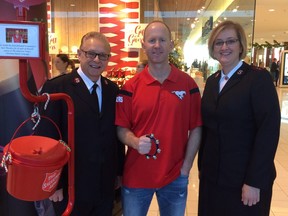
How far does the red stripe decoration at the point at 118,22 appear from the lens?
24.5 feet

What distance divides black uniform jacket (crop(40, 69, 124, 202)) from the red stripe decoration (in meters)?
5.89

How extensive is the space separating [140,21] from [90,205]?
6595 millimetres

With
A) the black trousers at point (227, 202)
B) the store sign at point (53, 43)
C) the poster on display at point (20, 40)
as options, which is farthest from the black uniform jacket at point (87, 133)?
the store sign at point (53, 43)

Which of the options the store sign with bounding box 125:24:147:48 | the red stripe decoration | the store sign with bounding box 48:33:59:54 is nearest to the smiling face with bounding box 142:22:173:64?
the store sign with bounding box 125:24:147:48

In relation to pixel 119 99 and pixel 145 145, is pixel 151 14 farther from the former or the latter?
pixel 145 145

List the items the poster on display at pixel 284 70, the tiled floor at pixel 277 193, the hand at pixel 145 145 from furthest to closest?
the poster on display at pixel 284 70 < the tiled floor at pixel 277 193 < the hand at pixel 145 145

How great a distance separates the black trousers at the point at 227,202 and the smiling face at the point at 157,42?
0.85m

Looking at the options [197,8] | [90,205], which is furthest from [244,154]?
[197,8]

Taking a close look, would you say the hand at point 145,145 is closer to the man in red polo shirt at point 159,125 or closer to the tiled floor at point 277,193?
the man in red polo shirt at point 159,125

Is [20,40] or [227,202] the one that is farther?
[227,202]

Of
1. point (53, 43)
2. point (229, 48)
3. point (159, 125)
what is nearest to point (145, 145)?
point (159, 125)

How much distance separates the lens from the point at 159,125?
1.79 m

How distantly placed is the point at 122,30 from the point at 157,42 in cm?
595

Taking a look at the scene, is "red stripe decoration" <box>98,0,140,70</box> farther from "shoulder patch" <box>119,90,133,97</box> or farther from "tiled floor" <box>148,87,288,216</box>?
"shoulder patch" <box>119,90,133,97</box>
